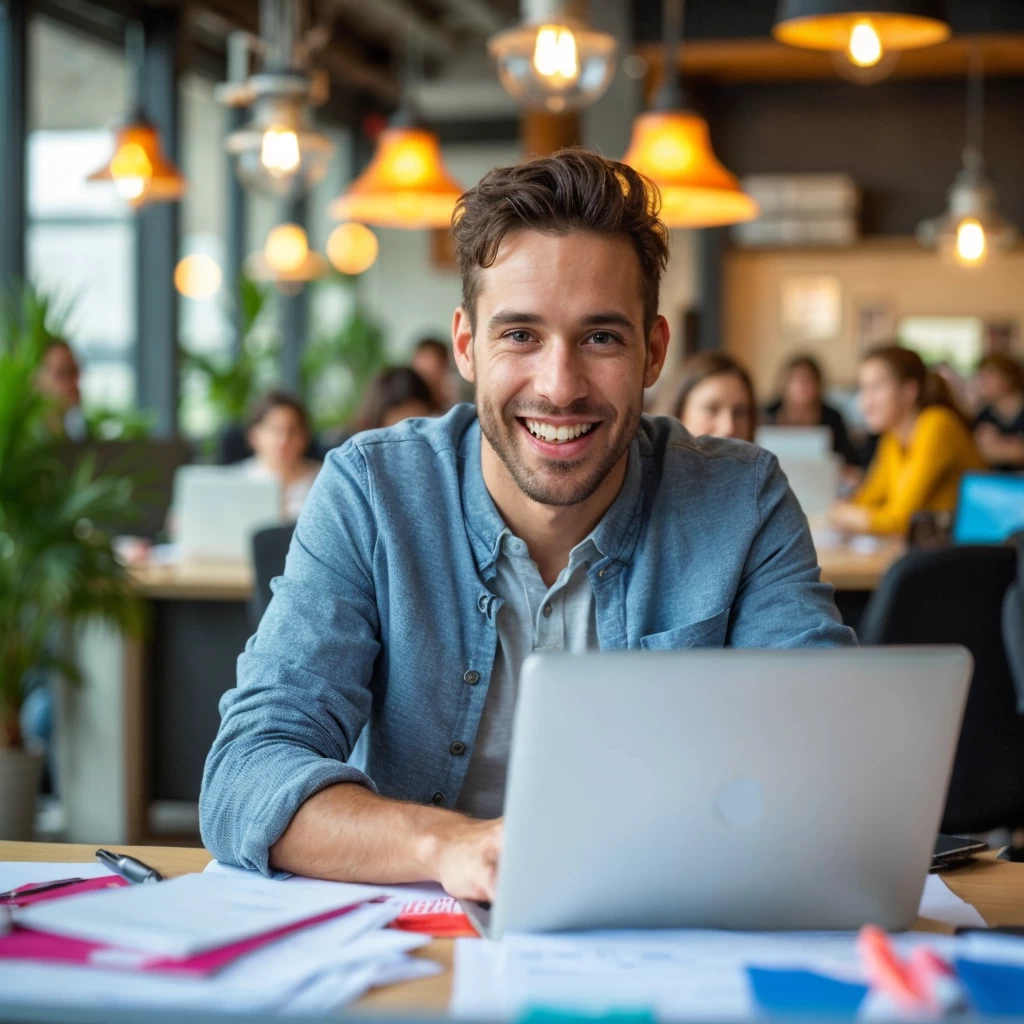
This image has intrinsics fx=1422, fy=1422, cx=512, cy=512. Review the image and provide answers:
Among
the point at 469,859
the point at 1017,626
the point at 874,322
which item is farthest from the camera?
the point at 874,322

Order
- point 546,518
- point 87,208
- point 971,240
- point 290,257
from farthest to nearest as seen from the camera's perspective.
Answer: point 290,257 → point 87,208 → point 971,240 → point 546,518

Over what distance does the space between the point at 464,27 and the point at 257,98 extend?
23.3 feet

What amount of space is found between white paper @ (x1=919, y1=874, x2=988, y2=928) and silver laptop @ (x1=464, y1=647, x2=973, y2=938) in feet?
0.44

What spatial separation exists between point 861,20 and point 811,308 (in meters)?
6.32

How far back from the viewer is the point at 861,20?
3.27 meters

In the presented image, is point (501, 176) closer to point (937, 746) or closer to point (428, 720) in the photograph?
point (428, 720)

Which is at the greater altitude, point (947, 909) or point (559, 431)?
point (559, 431)

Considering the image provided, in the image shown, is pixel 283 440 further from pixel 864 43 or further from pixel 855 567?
pixel 864 43

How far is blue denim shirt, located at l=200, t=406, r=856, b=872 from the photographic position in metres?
1.60

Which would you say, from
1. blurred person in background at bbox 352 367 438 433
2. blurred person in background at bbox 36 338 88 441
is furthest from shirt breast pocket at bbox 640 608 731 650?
blurred person in background at bbox 36 338 88 441

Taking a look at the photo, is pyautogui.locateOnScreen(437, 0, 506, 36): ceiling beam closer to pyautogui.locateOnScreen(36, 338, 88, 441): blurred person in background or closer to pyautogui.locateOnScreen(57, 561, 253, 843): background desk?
pyautogui.locateOnScreen(36, 338, 88, 441): blurred person in background

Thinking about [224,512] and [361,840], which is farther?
[224,512]

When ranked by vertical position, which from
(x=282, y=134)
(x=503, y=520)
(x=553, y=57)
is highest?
(x=553, y=57)

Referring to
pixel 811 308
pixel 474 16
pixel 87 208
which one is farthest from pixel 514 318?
pixel 474 16
